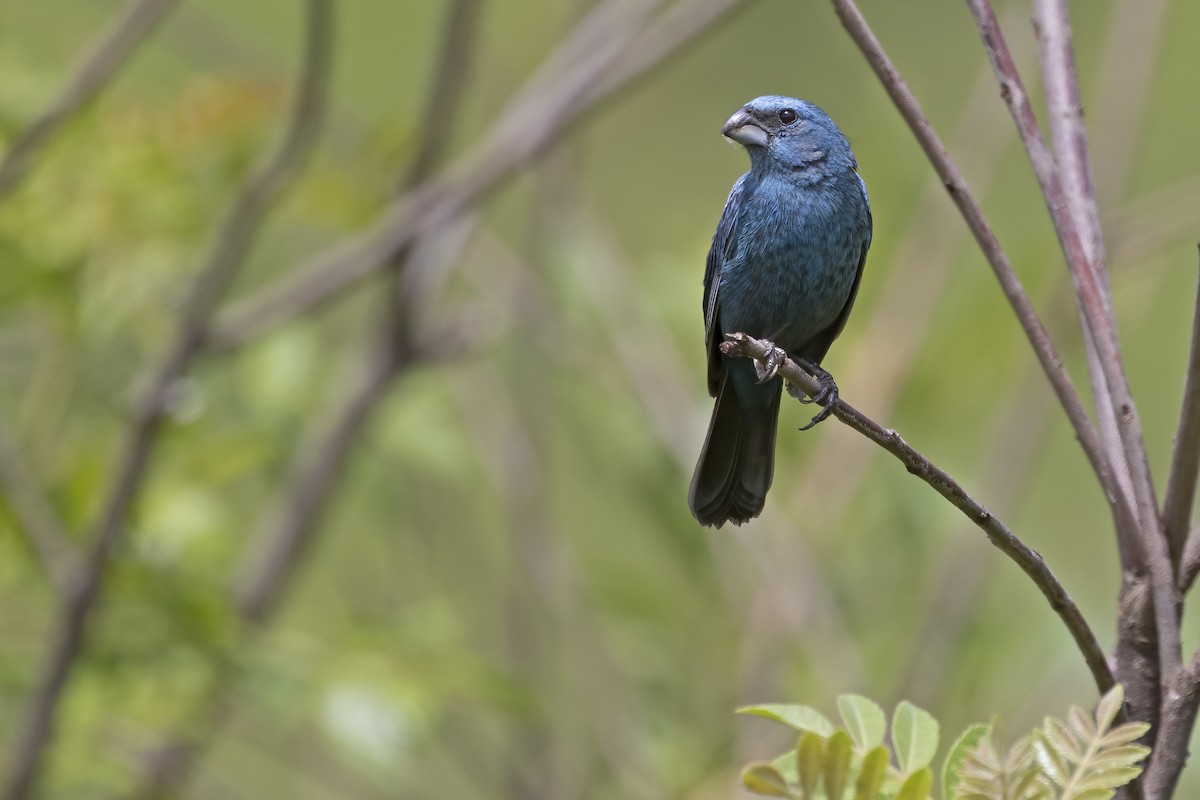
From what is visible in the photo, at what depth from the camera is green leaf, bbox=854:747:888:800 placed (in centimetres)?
138

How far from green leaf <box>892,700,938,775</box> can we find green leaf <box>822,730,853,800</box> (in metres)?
0.10

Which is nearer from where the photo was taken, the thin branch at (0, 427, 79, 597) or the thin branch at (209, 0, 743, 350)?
the thin branch at (0, 427, 79, 597)

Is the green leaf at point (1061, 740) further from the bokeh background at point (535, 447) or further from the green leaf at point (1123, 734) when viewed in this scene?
the bokeh background at point (535, 447)

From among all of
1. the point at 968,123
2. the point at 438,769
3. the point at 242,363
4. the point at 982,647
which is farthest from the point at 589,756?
the point at 968,123

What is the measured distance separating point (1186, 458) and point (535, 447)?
12.0 ft

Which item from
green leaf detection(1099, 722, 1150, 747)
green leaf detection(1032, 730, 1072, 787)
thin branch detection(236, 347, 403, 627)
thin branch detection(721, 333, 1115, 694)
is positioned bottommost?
green leaf detection(1032, 730, 1072, 787)

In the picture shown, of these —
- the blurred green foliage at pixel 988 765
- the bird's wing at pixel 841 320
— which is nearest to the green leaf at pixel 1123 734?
the blurred green foliage at pixel 988 765

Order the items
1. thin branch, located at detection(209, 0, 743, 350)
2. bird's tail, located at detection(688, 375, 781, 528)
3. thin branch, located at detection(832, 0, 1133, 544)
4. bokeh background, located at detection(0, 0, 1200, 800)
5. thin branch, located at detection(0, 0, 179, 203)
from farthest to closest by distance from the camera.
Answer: thin branch, located at detection(209, 0, 743, 350)
bokeh background, located at detection(0, 0, 1200, 800)
thin branch, located at detection(0, 0, 179, 203)
bird's tail, located at detection(688, 375, 781, 528)
thin branch, located at detection(832, 0, 1133, 544)

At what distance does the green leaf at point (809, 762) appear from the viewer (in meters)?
1.35

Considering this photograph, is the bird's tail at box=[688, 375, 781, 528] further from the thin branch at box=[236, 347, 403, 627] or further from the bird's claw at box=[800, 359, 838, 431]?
the thin branch at box=[236, 347, 403, 627]

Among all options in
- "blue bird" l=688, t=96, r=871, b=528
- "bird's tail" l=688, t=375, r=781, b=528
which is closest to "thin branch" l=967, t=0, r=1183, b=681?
"bird's tail" l=688, t=375, r=781, b=528

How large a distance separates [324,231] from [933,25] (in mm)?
2535

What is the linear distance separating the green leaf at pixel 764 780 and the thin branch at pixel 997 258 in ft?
1.59

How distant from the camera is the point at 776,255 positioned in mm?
2506
